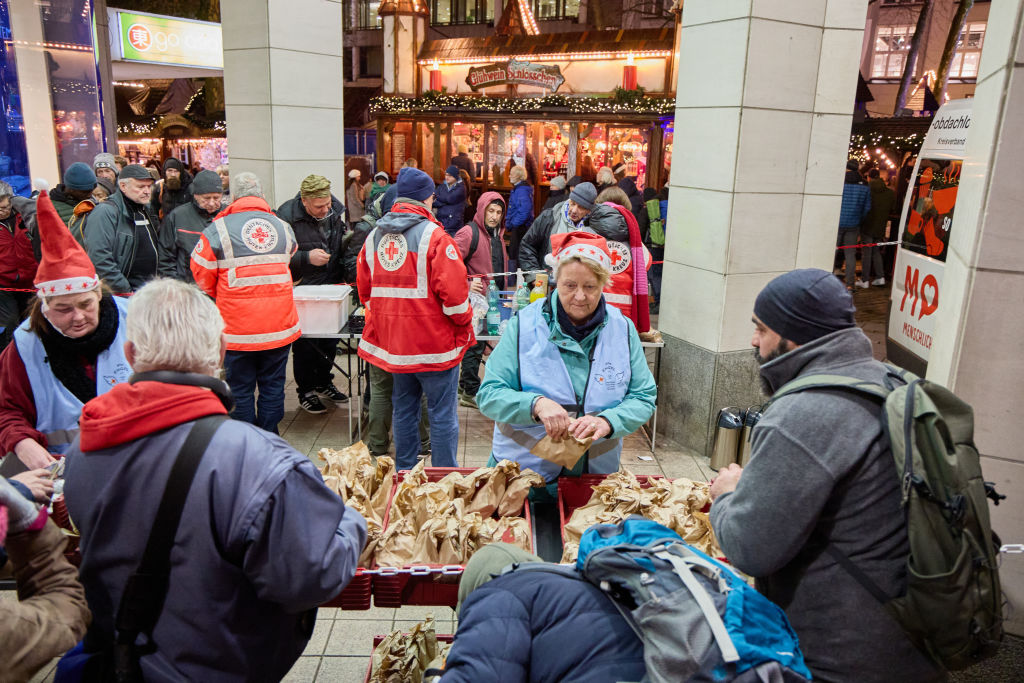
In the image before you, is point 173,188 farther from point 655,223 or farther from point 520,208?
point 655,223

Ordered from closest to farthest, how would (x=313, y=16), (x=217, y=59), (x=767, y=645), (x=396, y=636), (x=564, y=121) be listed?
1. (x=767, y=645)
2. (x=396, y=636)
3. (x=313, y=16)
4. (x=217, y=59)
5. (x=564, y=121)

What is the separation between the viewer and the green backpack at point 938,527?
189 cm

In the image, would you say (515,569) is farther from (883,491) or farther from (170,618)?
(883,491)

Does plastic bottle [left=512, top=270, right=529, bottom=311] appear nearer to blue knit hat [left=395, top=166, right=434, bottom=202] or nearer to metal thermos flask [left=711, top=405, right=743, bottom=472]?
blue knit hat [left=395, top=166, right=434, bottom=202]

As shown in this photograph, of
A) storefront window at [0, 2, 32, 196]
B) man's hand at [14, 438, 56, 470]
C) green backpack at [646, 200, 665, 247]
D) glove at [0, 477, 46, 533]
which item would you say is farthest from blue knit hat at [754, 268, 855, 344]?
storefront window at [0, 2, 32, 196]

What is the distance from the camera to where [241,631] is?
192 centimetres

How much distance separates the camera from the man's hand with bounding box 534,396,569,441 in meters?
3.07

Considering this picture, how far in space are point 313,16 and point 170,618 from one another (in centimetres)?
786

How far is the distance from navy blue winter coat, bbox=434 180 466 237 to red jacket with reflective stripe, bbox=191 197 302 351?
206 inches

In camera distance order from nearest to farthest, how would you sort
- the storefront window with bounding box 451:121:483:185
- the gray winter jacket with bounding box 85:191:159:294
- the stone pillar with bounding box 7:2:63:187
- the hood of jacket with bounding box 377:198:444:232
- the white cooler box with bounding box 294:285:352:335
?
the hood of jacket with bounding box 377:198:444:232 → the gray winter jacket with bounding box 85:191:159:294 → the white cooler box with bounding box 294:285:352:335 → the stone pillar with bounding box 7:2:63:187 → the storefront window with bounding box 451:121:483:185

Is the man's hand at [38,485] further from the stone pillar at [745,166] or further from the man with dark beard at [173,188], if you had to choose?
the man with dark beard at [173,188]

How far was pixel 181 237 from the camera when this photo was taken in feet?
20.5

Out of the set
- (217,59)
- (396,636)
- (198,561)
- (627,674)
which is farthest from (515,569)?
(217,59)

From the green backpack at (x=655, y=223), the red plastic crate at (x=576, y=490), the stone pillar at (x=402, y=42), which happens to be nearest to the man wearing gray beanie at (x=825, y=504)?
the red plastic crate at (x=576, y=490)
